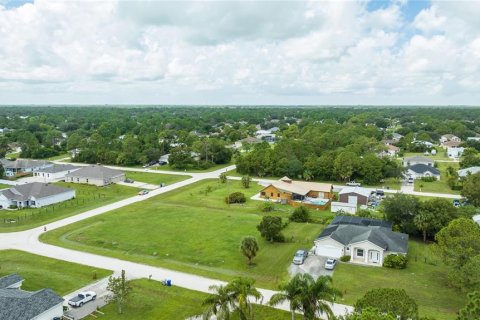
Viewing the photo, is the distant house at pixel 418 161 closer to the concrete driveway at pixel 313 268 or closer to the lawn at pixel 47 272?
the concrete driveway at pixel 313 268

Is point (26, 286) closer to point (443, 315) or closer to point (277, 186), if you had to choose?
point (443, 315)

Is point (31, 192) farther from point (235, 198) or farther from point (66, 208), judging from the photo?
point (235, 198)

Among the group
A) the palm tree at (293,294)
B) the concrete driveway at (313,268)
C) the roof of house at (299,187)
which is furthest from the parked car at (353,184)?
the palm tree at (293,294)

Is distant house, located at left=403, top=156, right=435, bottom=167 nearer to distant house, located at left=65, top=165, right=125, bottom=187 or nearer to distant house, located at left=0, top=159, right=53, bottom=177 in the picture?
distant house, located at left=65, top=165, right=125, bottom=187

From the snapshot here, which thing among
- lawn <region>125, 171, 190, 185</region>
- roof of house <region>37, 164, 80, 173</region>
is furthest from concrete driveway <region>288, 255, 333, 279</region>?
roof of house <region>37, 164, 80, 173</region>

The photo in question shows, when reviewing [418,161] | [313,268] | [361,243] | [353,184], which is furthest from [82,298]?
[418,161]

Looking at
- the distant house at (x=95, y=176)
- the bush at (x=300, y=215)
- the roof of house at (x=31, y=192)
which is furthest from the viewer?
the distant house at (x=95, y=176)

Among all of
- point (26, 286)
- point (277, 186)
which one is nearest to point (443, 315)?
point (26, 286)
